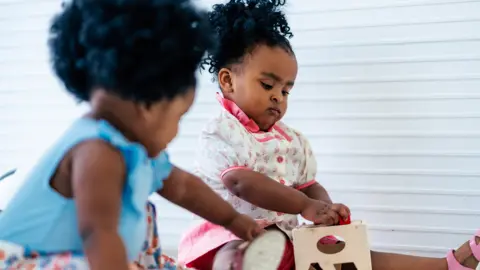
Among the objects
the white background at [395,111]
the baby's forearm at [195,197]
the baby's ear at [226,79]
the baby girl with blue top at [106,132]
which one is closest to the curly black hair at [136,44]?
the baby girl with blue top at [106,132]

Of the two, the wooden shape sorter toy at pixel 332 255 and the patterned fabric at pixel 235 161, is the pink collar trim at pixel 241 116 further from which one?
the wooden shape sorter toy at pixel 332 255

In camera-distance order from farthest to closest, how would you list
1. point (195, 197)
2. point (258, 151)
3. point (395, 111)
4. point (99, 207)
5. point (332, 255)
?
point (395, 111), point (258, 151), point (332, 255), point (195, 197), point (99, 207)

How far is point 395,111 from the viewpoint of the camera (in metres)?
1.39

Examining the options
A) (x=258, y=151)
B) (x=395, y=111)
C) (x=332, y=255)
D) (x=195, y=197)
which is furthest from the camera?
(x=395, y=111)

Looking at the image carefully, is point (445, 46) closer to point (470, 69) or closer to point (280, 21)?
point (470, 69)

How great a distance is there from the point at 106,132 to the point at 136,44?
0.10m

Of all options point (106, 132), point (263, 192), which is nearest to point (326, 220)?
point (263, 192)

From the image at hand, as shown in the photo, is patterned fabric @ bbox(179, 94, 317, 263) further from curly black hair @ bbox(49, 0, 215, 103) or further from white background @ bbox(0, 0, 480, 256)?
curly black hair @ bbox(49, 0, 215, 103)

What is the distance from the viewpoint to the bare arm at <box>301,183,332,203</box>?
1244 millimetres

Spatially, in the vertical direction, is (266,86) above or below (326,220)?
above

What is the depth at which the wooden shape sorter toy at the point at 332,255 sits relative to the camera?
1088mm

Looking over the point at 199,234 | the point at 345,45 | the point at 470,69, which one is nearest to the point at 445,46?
the point at 470,69

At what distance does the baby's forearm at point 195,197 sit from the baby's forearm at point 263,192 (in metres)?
0.21

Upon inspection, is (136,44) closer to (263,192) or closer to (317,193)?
(263,192)
